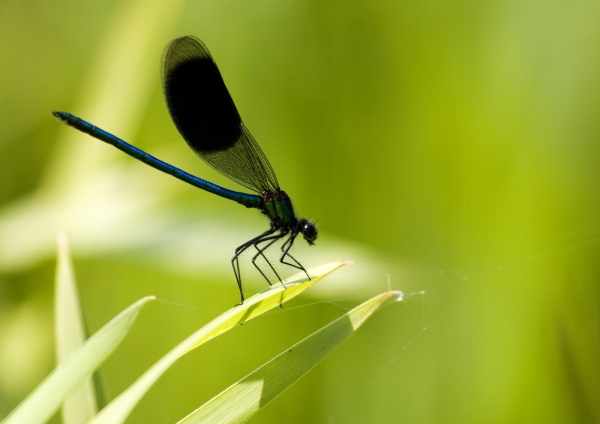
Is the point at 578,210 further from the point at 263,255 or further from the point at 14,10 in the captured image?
the point at 14,10

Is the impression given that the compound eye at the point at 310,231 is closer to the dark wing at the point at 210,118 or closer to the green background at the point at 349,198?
the green background at the point at 349,198

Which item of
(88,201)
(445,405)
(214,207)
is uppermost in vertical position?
(88,201)

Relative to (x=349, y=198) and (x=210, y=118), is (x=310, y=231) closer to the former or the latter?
(x=349, y=198)

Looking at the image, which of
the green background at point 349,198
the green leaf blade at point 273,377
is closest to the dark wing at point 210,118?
the green background at point 349,198

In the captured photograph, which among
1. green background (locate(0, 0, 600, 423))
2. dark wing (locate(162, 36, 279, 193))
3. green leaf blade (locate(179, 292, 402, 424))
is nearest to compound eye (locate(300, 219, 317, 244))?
green background (locate(0, 0, 600, 423))

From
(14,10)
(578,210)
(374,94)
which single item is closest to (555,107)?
(578,210)

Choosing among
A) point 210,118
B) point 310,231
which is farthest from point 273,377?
point 210,118
